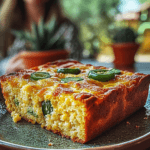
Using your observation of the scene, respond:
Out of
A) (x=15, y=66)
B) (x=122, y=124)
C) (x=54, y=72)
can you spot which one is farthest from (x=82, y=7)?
(x=122, y=124)

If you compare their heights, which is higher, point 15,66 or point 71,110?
point 71,110

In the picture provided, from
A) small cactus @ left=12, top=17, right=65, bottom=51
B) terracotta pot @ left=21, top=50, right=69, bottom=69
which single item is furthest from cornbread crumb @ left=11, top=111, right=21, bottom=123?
small cactus @ left=12, top=17, right=65, bottom=51

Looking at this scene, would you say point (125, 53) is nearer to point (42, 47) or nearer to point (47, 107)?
point (42, 47)

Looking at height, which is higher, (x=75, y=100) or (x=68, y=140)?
(x=75, y=100)

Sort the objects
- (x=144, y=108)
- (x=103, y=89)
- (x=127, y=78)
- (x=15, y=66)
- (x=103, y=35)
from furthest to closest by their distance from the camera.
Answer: (x=103, y=35) < (x=15, y=66) < (x=144, y=108) < (x=127, y=78) < (x=103, y=89)

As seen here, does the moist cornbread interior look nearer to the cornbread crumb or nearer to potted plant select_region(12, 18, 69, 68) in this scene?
the cornbread crumb

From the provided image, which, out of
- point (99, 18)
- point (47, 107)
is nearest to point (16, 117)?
point (47, 107)

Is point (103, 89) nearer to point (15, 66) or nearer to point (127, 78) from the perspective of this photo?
point (127, 78)

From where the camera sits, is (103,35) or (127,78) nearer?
(127,78)

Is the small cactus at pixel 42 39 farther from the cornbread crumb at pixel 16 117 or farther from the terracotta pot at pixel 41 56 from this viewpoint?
the cornbread crumb at pixel 16 117
